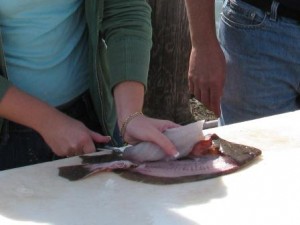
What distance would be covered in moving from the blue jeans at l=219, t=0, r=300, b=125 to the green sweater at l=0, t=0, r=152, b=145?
0.69 metres

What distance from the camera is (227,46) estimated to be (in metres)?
2.91

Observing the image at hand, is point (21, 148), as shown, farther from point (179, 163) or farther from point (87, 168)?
point (179, 163)

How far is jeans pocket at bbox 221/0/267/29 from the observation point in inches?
109

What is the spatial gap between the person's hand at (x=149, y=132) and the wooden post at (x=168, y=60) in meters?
2.07

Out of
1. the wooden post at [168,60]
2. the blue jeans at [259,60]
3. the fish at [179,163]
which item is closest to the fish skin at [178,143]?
the fish at [179,163]

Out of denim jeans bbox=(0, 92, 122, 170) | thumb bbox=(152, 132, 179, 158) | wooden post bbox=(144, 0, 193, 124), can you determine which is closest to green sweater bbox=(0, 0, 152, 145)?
denim jeans bbox=(0, 92, 122, 170)

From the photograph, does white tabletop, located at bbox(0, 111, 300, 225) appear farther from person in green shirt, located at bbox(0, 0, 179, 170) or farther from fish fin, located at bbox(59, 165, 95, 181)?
person in green shirt, located at bbox(0, 0, 179, 170)

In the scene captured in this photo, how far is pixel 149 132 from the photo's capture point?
1913 millimetres

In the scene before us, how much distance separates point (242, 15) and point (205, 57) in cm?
24

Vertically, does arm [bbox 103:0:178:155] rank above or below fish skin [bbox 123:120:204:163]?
above

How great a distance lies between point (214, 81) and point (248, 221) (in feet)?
3.77

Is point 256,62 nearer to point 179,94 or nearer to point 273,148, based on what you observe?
point 273,148

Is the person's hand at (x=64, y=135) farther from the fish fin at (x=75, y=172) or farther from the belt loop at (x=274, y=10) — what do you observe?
the belt loop at (x=274, y=10)

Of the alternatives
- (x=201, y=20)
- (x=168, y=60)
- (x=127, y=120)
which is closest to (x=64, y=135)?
(x=127, y=120)
